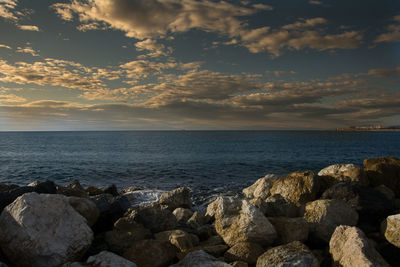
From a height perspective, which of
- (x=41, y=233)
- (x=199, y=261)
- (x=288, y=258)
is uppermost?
(x=41, y=233)

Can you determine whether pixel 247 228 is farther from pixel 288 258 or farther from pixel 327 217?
pixel 327 217

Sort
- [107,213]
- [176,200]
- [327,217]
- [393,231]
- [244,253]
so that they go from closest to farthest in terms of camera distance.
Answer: [244,253] → [393,231] → [327,217] → [107,213] → [176,200]

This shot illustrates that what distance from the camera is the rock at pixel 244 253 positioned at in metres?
6.19

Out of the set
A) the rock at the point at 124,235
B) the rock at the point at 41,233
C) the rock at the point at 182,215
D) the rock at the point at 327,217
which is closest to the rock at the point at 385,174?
the rock at the point at 327,217

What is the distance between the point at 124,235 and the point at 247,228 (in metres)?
3.60

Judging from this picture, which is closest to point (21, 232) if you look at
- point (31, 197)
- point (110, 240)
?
point (31, 197)

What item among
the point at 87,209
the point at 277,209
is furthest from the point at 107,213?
the point at 277,209

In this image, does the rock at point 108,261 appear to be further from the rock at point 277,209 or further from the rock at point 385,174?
the rock at point 385,174

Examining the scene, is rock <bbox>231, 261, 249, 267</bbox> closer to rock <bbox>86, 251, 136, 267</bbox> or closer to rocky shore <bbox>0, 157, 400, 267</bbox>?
rocky shore <bbox>0, 157, 400, 267</bbox>

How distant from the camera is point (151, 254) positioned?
20.1 ft

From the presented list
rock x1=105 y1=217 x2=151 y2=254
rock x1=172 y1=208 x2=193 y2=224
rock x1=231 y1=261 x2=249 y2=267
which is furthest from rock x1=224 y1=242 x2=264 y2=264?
rock x1=172 y1=208 x2=193 y2=224

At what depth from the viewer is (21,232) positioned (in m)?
5.61

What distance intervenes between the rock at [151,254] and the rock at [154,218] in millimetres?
2282

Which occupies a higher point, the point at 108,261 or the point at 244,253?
the point at 108,261
